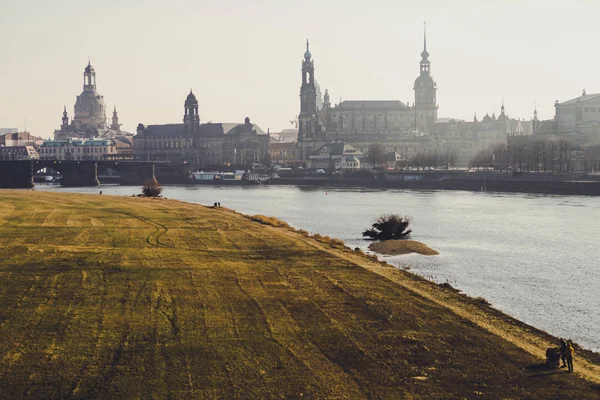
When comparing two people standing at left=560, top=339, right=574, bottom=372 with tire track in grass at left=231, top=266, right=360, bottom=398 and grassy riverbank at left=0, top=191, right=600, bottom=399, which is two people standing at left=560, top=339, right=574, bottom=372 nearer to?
grassy riverbank at left=0, top=191, right=600, bottom=399

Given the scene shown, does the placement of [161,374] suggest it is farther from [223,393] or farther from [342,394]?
[342,394]

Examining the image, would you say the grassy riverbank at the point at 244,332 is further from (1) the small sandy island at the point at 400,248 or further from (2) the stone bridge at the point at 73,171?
(2) the stone bridge at the point at 73,171

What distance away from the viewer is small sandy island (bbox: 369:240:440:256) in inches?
2176

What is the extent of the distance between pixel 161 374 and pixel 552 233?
51951 mm

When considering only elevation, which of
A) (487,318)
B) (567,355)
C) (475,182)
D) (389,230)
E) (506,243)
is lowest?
(506,243)

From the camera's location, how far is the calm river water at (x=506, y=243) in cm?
3675

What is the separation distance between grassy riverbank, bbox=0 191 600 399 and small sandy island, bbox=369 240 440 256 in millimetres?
11262

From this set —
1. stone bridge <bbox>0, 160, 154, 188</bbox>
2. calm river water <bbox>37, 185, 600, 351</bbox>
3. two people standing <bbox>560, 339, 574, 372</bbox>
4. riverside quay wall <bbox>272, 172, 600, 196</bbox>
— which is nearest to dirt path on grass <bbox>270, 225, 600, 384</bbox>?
two people standing <bbox>560, 339, 574, 372</bbox>

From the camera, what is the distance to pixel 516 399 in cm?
2130

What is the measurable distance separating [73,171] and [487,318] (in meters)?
163

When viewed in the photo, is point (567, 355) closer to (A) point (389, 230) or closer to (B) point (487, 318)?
(B) point (487, 318)

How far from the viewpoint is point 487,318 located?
3108 centimetres

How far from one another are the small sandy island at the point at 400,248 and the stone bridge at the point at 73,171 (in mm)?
122788

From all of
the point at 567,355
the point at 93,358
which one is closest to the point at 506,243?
the point at 567,355
